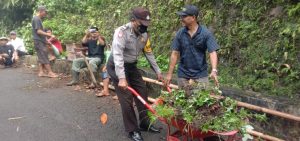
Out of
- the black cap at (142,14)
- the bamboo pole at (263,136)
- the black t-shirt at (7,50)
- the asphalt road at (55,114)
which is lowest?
the asphalt road at (55,114)

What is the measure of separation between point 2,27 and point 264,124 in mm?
15188

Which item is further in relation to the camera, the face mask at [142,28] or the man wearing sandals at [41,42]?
the man wearing sandals at [41,42]

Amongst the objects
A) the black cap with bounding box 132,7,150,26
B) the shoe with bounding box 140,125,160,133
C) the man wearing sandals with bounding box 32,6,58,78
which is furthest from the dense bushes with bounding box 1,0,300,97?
the man wearing sandals with bounding box 32,6,58,78

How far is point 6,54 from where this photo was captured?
46.5ft

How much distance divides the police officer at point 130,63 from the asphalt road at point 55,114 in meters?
0.31

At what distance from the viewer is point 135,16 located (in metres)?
5.84

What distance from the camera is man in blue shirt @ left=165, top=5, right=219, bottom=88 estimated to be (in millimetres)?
5617

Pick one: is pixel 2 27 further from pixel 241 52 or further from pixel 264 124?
pixel 264 124

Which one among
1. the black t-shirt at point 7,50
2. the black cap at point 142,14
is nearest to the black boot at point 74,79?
the black t-shirt at point 7,50

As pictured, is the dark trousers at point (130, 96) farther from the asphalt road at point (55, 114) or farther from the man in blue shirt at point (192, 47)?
the man in blue shirt at point (192, 47)

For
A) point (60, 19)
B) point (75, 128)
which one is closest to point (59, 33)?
point (60, 19)

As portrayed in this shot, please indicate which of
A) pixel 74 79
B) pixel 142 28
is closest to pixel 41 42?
pixel 74 79

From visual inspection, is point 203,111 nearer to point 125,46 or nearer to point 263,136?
point 263,136

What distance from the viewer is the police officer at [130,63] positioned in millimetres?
5949
